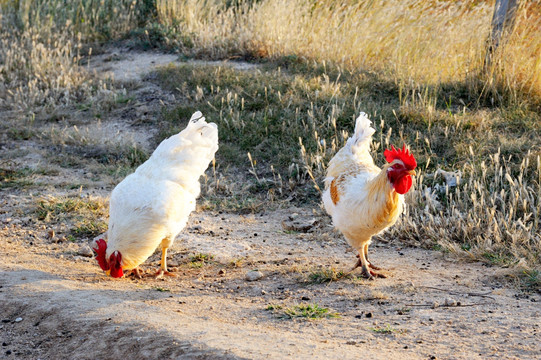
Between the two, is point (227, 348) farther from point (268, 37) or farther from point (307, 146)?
point (268, 37)

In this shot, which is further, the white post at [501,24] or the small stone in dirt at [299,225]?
the white post at [501,24]

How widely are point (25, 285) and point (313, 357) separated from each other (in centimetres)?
237

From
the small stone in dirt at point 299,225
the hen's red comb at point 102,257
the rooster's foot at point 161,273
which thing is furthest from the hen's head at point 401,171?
the hen's red comb at point 102,257

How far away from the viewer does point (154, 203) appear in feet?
15.6

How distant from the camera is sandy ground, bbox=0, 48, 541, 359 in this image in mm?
3637

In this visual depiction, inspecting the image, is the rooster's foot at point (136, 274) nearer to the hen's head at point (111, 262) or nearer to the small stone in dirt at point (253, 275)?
the hen's head at point (111, 262)

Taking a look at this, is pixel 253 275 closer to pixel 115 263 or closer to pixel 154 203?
pixel 154 203

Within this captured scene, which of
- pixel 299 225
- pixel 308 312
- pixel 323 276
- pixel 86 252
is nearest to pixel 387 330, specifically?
pixel 308 312

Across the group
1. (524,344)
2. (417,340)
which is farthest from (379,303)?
(524,344)

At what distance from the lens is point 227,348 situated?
3.48 metres

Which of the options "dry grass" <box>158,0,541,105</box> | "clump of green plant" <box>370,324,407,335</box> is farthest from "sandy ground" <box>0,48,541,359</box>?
"dry grass" <box>158,0,541,105</box>

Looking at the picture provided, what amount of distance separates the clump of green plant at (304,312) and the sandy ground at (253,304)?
0.11 feet

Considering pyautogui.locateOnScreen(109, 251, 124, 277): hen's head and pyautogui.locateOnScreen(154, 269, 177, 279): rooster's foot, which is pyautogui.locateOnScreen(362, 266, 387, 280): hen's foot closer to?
pyautogui.locateOnScreen(154, 269, 177, 279): rooster's foot

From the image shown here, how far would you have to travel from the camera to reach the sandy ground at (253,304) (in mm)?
3637
